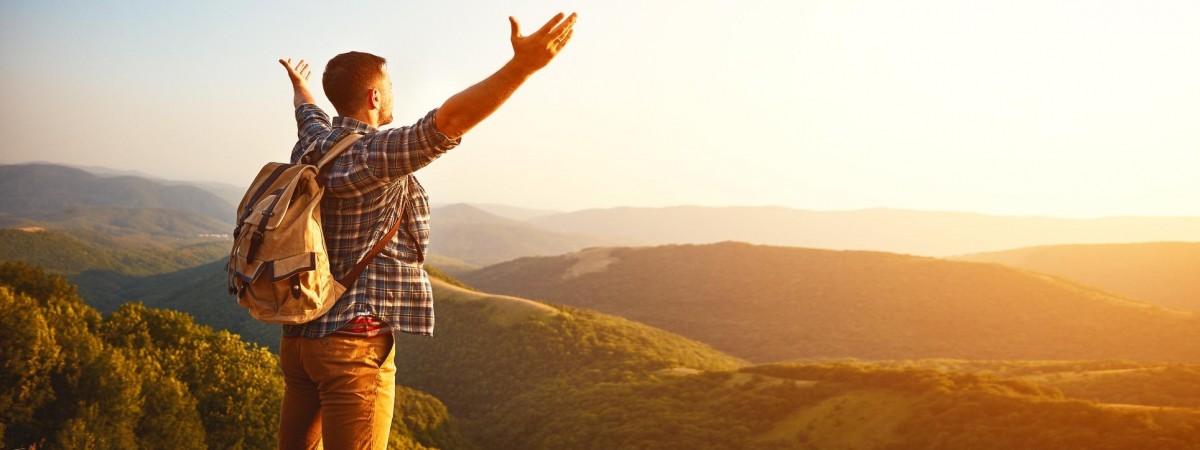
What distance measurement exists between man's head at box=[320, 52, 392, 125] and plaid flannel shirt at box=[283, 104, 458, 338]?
11cm

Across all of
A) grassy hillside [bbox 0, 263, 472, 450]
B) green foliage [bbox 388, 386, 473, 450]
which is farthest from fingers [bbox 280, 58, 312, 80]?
green foliage [bbox 388, 386, 473, 450]

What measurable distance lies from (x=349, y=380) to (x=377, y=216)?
31.8 inches

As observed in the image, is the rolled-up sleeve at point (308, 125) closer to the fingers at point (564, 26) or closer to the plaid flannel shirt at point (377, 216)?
the plaid flannel shirt at point (377, 216)

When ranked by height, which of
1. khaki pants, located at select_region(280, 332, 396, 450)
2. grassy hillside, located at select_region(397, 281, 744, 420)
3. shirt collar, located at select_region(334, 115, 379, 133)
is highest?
shirt collar, located at select_region(334, 115, 379, 133)

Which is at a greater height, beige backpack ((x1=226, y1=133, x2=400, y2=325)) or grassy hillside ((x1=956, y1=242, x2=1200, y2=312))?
beige backpack ((x1=226, y1=133, x2=400, y2=325))

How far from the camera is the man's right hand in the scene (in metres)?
3.97

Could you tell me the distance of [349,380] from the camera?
2922 mm

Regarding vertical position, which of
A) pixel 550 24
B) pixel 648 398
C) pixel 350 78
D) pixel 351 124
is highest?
pixel 550 24

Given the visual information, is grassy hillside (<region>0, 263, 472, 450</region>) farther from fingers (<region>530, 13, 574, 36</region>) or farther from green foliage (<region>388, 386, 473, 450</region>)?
fingers (<region>530, 13, 574, 36</region>)

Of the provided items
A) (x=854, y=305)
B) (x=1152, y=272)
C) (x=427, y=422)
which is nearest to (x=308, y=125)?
(x=427, y=422)

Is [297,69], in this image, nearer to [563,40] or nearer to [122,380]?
[563,40]

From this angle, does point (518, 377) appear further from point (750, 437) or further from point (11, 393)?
point (11, 393)

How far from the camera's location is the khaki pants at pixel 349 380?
2.91 metres

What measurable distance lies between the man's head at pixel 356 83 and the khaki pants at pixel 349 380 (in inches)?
46.5
